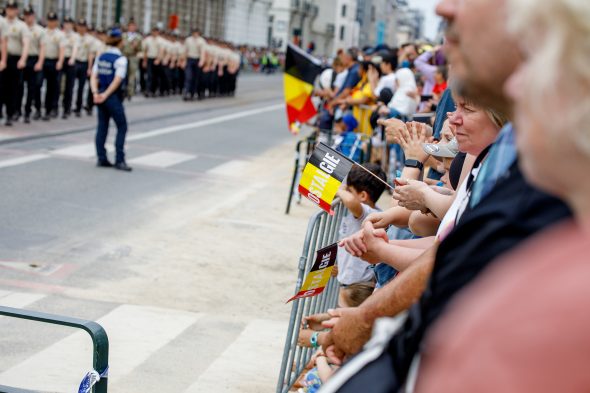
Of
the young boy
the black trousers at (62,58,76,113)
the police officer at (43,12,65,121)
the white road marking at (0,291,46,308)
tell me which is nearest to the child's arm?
the young boy

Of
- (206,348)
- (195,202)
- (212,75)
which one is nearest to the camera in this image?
(206,348)

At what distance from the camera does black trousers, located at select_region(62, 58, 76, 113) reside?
21594 mm

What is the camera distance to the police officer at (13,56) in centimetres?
1839

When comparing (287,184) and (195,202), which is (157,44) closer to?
(287,184)

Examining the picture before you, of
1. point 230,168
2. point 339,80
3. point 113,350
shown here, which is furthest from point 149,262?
point 339,80

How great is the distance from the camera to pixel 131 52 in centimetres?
2917

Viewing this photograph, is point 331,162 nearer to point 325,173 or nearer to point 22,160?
point 325,173

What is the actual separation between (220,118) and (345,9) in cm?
10969

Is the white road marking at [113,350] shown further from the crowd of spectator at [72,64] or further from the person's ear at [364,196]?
the crowd of spectator at [72,64]

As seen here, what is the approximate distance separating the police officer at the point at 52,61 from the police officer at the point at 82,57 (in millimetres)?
1469

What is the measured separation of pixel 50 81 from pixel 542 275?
2014cm

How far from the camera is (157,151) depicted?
1730 centimetres

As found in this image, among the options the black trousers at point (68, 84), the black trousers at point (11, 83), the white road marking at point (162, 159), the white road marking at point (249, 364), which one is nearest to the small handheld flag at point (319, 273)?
the white road marking at point (249, 364)

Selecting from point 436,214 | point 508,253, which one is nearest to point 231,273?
point 436,214
